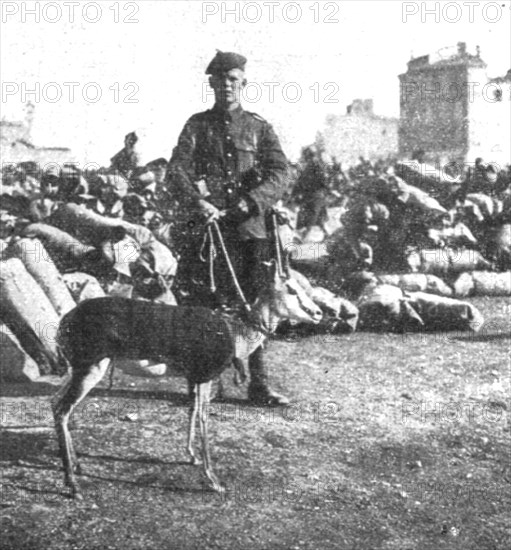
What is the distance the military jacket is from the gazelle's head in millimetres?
575

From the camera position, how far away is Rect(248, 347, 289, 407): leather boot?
5273 millimetres

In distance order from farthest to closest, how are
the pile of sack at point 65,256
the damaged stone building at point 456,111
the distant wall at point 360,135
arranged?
1. the distant wall at point 360,135
2. the damaged stone building at point 456,111
3. the pile of sack at point 65,256

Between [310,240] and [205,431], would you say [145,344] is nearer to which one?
A: [205,431]

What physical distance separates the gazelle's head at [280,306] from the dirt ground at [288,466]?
2.38 feet

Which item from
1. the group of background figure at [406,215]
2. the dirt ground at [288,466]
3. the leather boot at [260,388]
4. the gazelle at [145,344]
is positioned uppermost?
the group of background figure at [406,215]

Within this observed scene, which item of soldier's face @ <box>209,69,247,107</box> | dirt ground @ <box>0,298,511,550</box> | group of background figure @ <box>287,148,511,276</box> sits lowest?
dirt ground @ <box>0,298,511,550</box>

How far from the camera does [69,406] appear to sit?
375 cm

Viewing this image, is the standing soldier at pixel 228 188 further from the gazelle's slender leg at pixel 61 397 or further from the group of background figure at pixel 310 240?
the gazelle's slender leg at pixel 61 397

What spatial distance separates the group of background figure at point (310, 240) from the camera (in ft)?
20.4

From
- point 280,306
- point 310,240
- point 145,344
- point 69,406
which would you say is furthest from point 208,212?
point 310,240

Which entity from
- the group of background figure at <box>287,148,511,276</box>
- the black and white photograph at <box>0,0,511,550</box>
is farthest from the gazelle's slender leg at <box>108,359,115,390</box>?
the group of background figure at <box>287,148,511,276</box>

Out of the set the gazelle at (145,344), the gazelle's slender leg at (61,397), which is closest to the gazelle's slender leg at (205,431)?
the gazelle at (145,344)

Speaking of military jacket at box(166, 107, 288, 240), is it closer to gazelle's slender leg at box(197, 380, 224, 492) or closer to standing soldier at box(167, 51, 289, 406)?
standing soldier at box(167, 51, 289, 406)

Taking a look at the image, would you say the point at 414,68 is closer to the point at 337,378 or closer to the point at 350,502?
the point at 337,378
